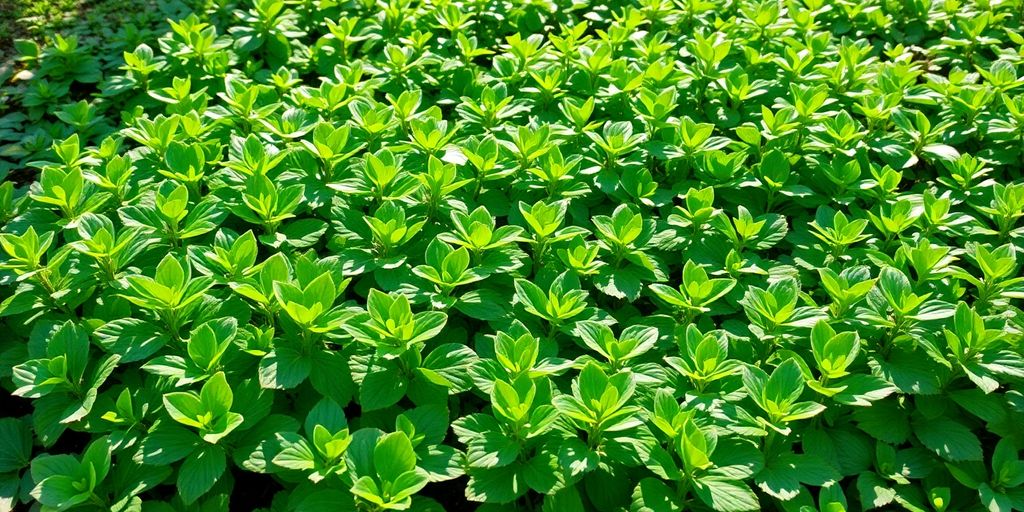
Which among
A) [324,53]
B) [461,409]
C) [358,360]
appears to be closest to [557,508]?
[461,409]

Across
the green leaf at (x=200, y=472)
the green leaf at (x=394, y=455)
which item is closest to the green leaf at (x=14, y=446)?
the green leaf at (x=200, y=472)

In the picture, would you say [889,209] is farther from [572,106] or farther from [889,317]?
[572,106]

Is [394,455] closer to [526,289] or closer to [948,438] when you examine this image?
[526,289]

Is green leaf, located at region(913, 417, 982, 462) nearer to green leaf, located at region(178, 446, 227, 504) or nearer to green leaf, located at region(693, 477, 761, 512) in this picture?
green leaf, located at region(693, 477, 761, 512)

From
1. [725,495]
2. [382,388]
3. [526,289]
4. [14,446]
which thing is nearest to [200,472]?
[382,388]

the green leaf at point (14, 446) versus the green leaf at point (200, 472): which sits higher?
the green leaf at point (200, 472)

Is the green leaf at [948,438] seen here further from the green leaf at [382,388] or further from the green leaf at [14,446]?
the green leaf at [14,446]

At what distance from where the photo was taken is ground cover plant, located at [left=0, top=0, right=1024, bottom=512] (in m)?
2.11

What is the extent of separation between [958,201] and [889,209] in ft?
1.33

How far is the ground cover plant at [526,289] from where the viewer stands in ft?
6.91

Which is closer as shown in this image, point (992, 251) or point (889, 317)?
point (889, 317)

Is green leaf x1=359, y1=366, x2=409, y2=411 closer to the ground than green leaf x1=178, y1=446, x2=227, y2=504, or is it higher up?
higher up

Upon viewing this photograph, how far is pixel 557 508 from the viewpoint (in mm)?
2029

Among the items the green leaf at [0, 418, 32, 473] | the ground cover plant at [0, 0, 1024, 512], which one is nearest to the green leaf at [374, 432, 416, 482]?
the ground cover plant at [0, 0, 1024, 512]
